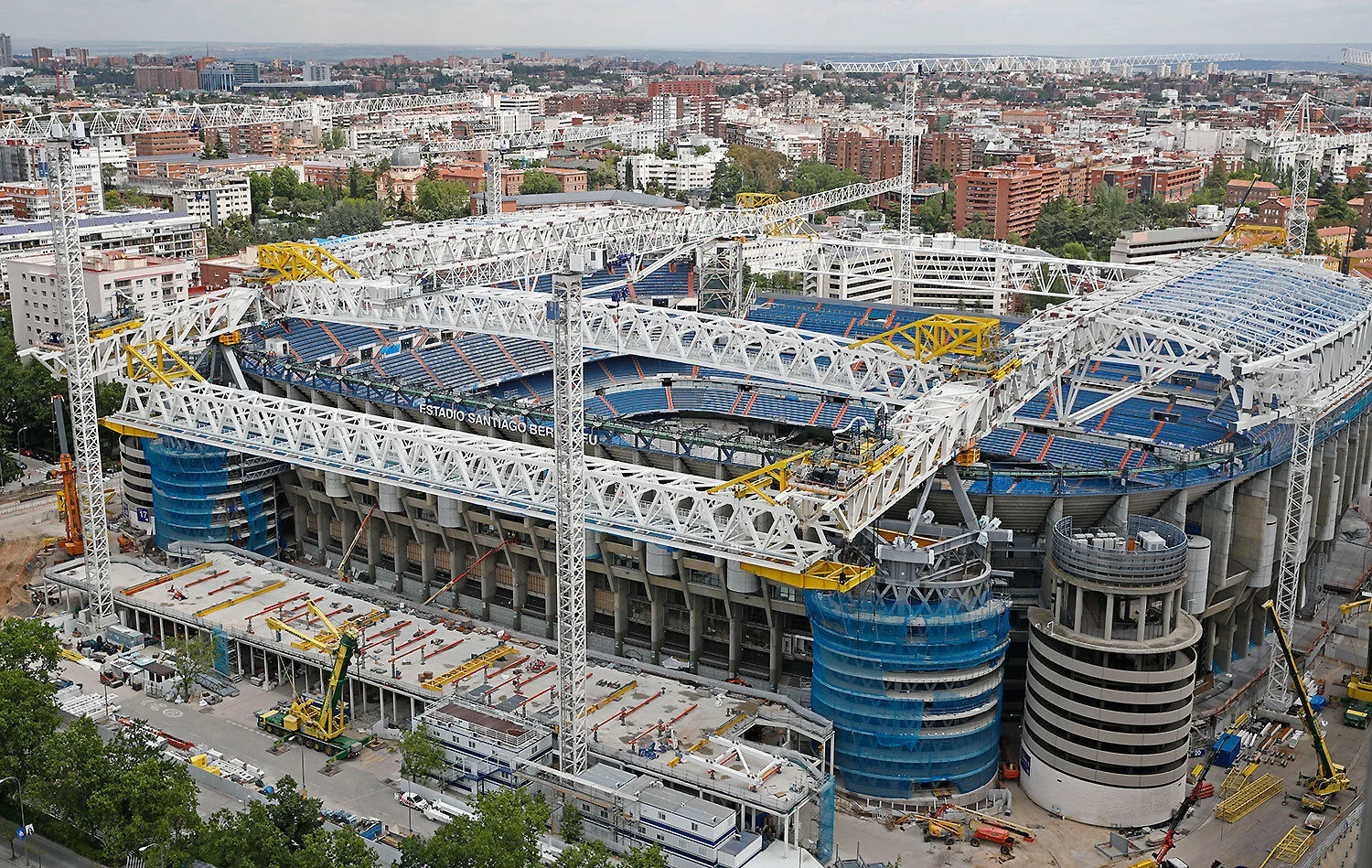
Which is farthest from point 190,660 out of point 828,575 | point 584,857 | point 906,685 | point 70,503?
point 906,685

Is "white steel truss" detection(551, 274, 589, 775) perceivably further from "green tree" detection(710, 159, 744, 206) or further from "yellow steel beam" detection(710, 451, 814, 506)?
"green tree" detection(710, 159, 744, 206)

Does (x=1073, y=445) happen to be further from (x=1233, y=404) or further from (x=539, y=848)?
(x=539, y=848)

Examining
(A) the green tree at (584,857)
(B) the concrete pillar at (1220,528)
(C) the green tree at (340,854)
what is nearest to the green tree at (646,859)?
Result: (A) the green tree at (584,857)

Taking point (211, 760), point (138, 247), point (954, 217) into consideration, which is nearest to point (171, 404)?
point (211, 760)

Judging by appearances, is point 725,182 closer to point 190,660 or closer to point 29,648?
point 190,660

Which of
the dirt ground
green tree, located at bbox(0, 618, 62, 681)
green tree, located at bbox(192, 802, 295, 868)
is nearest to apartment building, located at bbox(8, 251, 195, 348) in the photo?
the dirt ground
